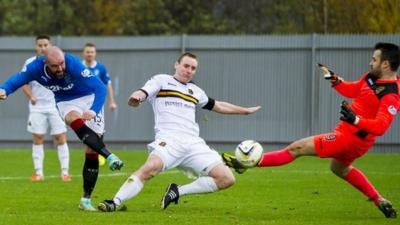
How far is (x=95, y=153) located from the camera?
1307cm

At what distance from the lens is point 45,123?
1909cm

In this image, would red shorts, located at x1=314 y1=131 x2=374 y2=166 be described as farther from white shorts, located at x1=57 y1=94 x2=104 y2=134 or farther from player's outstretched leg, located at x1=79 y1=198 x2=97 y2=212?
player's outstretched leg, located at x1=79 y1=198 x2=97 y2=212

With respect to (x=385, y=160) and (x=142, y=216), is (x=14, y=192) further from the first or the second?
(x=385, y=160)

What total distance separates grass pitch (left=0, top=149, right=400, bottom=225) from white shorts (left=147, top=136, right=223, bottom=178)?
1.89ft

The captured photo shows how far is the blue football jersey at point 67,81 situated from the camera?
41.3 feet

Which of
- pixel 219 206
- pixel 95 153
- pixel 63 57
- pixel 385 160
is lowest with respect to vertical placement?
pixel 385 160

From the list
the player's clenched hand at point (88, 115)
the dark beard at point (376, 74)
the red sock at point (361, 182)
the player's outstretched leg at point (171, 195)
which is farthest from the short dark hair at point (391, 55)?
the player's clenched hand at point (88, 115)

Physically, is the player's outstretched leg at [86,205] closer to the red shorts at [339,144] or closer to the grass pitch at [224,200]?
the grass pitch at [224,200]

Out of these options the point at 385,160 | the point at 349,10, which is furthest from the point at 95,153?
the point at 349,10

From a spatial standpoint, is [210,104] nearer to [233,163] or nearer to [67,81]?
[233,163]

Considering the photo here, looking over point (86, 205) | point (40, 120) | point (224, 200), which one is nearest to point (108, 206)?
point (86, 205)

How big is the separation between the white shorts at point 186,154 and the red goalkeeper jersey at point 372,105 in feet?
5.37

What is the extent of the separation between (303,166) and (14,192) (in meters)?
8.47

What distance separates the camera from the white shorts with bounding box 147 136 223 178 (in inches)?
482
